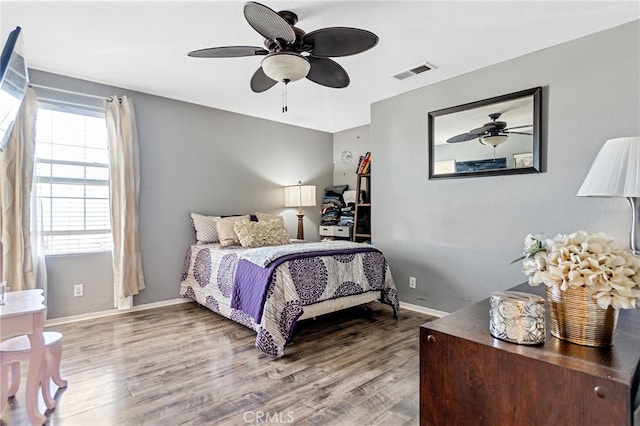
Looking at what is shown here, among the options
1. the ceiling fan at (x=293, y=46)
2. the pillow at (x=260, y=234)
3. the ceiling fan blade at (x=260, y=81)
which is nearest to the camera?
the ceiling fan at (x=293, y=46)

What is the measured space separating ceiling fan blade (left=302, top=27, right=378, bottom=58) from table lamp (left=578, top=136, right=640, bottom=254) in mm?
1537

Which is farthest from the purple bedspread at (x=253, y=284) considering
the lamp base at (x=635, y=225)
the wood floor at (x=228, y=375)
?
the lamp base at (x=635, y=225)

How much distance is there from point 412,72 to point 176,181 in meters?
2.83

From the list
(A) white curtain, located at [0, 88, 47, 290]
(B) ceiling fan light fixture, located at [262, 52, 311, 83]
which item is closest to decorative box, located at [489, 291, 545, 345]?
(B) ceiling fan light fixture, located at [262, 52, 311, 83]

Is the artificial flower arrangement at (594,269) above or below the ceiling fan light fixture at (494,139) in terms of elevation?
below

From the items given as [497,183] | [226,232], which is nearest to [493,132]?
[497,183]

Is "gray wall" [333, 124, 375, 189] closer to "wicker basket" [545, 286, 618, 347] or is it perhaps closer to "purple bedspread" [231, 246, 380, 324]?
"purple bedspread" [231, 246, 380, 324]

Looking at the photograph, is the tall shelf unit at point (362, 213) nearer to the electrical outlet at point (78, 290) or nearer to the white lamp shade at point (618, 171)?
the white lamp shade at point (618, 171)

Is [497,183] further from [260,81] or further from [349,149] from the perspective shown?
[349,149]

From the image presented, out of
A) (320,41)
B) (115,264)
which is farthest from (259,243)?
(320,41)

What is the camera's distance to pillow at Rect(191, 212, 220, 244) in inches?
155

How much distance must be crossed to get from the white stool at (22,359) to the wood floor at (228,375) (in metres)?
0.07

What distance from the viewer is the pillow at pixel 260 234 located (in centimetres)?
354

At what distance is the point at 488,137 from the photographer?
9.91 ft
